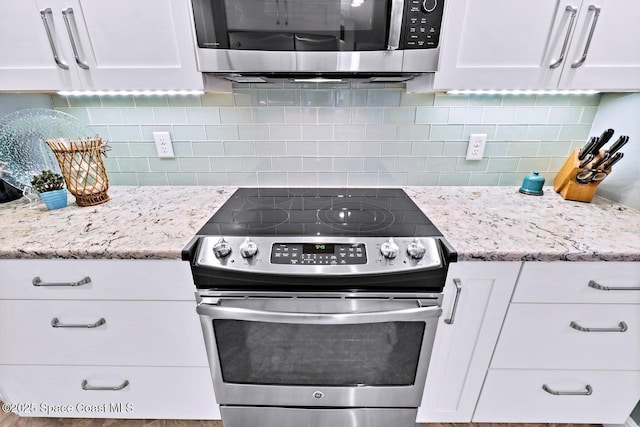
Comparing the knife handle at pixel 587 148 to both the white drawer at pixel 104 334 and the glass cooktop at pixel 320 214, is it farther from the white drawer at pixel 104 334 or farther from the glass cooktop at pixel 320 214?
the white drawer at pixel 104 334

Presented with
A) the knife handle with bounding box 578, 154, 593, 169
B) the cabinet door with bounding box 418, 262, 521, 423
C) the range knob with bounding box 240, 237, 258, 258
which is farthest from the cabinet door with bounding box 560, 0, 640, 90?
the range knob with bounding box 240, 237, 258, 258

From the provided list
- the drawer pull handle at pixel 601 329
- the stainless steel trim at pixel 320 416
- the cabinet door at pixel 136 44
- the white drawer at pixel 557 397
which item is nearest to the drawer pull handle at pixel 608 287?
the drawer pull handle at pixel 601 329

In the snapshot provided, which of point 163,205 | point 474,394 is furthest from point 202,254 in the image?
point 474,394

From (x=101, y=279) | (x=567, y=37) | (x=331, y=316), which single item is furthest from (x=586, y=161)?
(x=101, y=279)

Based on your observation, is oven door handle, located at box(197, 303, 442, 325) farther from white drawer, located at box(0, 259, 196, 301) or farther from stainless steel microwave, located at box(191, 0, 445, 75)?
stainless steel microwave, located at box(191, 0, 445, 75)

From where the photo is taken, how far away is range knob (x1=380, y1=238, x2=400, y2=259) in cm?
83

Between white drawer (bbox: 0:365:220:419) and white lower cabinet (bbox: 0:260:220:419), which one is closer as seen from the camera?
white lower cabinet (bbox: 0:260:220:419)

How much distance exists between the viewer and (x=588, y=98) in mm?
1241

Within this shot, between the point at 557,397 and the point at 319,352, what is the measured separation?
98 cm

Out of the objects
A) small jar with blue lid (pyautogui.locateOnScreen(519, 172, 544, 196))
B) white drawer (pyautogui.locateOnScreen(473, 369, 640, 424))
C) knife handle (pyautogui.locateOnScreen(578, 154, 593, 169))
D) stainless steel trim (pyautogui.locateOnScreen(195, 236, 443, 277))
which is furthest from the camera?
small jar with blue lid (pyautogui.locateOnScreen(519, 172, 544, 196))

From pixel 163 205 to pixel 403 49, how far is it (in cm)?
110

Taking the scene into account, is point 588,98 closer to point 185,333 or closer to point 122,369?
point 185,333

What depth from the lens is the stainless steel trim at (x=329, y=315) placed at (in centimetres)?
84

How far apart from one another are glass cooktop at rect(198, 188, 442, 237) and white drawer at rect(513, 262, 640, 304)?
0.33 metres
